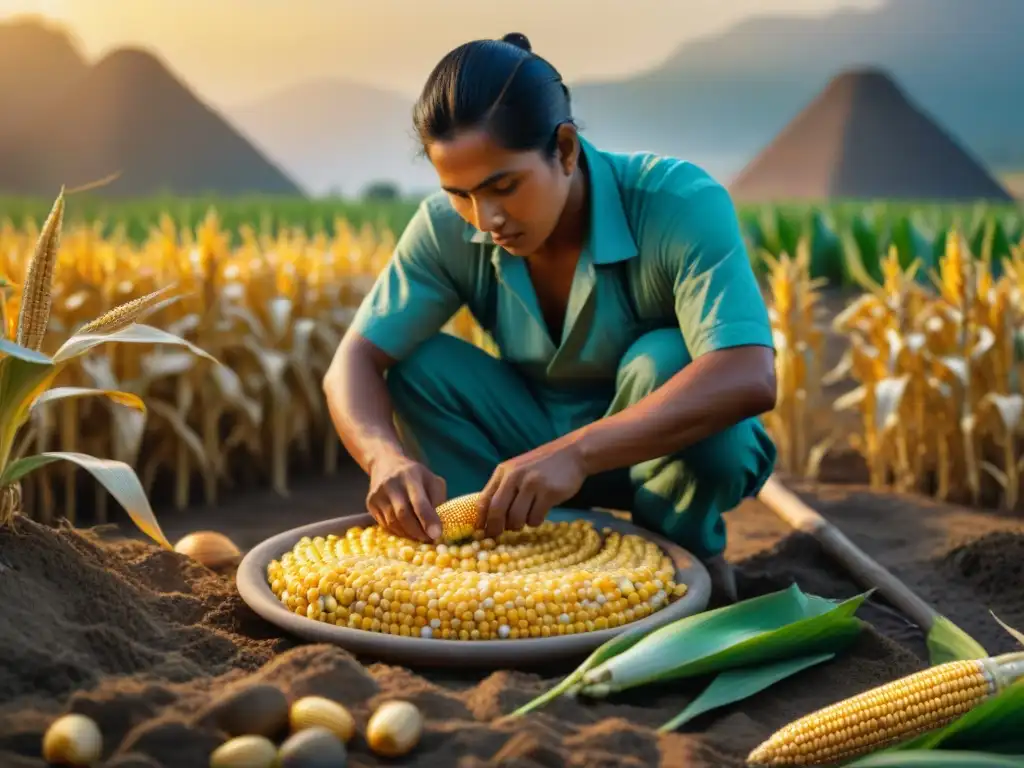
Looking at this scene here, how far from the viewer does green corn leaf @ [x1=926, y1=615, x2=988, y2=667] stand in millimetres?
2340

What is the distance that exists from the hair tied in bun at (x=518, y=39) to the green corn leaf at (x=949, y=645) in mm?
1580

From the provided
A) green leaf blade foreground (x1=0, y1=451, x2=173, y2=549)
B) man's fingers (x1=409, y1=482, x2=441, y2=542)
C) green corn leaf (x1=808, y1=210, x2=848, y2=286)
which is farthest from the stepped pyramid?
green leaf blade foreground (x1=0, y1=451, x2=173, y2=549)

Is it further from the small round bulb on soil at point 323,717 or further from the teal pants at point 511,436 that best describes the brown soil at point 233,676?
the teal pants at point 511,436

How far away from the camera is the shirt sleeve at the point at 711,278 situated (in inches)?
103

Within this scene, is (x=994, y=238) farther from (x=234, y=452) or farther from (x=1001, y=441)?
(x=234, y=452)

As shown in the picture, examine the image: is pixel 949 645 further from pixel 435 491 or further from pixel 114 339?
pixel 114 339

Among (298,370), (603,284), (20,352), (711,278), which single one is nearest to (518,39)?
(603,284)

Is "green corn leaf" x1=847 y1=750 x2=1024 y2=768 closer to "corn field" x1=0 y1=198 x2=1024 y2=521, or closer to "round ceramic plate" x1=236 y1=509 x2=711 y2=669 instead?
"round ceramic plate" x1=236 y1=509 x2=711 y2=669

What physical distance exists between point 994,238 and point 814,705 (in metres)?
6.55

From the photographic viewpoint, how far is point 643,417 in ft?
8.38

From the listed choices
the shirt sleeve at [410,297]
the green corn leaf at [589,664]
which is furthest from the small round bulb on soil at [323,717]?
the shirt sleeve at [410,297]

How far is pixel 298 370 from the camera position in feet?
15.9

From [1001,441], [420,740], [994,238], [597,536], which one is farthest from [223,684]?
[994,238]

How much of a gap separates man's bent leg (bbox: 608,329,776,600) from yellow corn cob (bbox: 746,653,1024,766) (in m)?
0.87
